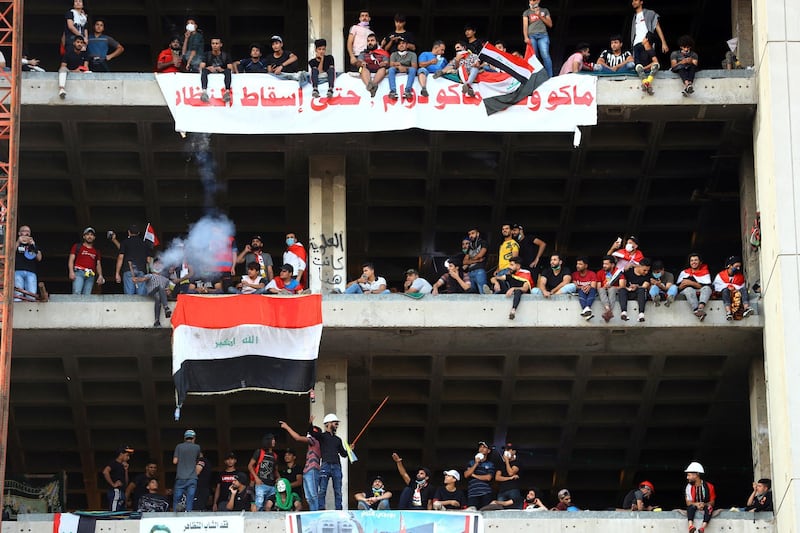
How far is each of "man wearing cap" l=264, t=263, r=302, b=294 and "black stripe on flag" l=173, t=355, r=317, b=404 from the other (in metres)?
1.28

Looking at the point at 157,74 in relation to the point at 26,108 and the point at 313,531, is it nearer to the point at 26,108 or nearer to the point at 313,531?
the point at 26,108

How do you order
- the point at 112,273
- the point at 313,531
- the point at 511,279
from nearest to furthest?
1. the point at 313,531
2. the point at 511,279
3. the point at 112,273

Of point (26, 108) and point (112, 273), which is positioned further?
point (112, 273)

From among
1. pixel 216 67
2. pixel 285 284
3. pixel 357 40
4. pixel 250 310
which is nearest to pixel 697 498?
pixel 285 284

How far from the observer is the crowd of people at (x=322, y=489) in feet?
115

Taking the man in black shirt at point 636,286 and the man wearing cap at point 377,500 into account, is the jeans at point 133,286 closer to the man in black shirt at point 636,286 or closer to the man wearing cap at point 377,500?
the man wearing cap at point 377,500

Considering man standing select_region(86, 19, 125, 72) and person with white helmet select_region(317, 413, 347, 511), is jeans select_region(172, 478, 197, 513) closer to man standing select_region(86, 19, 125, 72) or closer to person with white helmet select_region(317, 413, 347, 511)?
person with white helmet select_region(317, 413, 347, 511)

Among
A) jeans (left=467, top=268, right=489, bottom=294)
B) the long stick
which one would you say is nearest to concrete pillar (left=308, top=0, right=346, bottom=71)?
jeans (left=467, top=268, right=489, bottom=294)

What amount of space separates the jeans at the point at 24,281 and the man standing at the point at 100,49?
Answer: 4328mm

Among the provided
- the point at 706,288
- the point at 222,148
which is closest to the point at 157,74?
the point at 222,148

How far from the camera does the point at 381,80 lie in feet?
122

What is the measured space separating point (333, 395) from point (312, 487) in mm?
2914

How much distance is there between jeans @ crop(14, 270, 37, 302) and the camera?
3628 centimetres

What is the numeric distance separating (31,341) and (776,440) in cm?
1405
